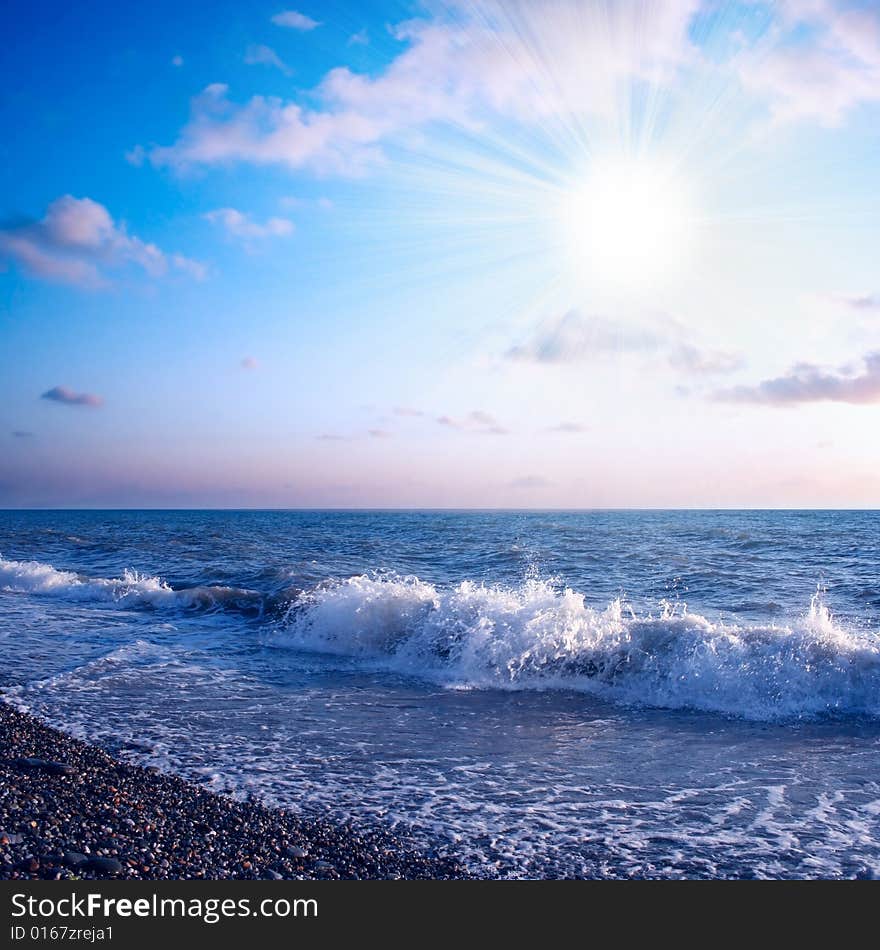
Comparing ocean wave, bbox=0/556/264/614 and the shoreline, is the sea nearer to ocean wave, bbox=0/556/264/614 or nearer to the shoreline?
ocean wave, bbox=0/556/264/614

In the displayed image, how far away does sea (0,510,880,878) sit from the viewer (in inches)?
253

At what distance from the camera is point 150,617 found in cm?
1906

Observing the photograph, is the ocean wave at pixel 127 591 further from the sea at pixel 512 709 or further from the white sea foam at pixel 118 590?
the sea at pixel 512 709

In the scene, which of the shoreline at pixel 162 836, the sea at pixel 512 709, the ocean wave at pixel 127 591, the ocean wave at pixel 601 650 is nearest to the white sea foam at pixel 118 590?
the ocean wave at pixel 127 591

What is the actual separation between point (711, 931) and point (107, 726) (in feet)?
26.2

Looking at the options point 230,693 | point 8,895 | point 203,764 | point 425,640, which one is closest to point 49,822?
point 8,895

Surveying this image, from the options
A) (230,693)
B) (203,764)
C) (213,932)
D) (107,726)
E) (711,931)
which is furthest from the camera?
(230,693)

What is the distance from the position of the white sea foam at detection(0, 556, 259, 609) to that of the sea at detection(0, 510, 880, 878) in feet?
0.50

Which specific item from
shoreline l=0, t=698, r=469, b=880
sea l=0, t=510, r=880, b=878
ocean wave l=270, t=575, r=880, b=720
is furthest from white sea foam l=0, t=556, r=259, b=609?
shoreline l=0, t=698, r=469, b=880

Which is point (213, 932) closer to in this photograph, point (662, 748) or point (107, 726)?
point (107, 726)

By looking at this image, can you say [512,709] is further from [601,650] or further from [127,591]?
[127,591]

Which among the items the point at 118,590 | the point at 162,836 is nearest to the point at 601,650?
the point at 162,836

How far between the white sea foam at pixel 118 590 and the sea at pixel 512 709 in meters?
0.15

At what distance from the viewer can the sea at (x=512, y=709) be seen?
6438 mm
